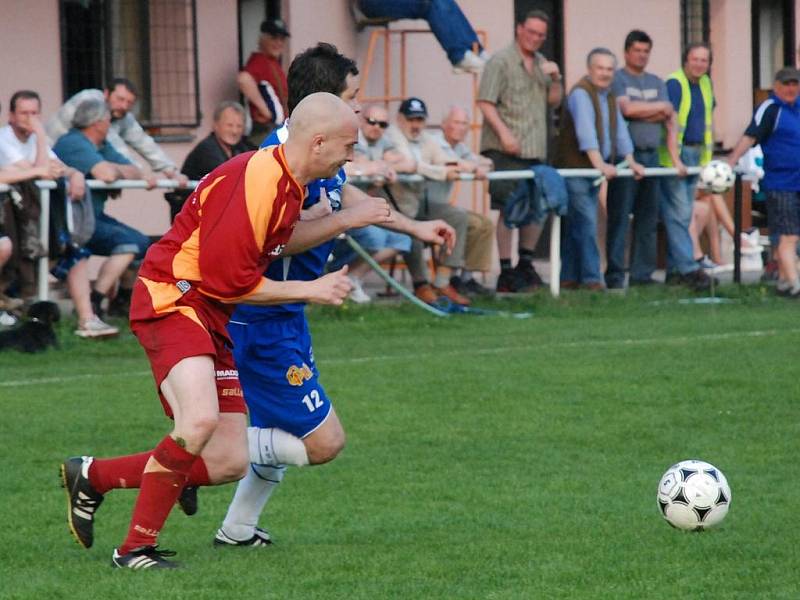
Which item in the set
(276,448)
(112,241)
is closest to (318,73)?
(276,448)

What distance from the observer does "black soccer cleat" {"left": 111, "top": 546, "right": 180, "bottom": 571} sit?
20.7 feet

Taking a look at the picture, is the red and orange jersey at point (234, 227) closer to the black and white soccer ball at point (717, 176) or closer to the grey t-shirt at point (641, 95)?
the grey t-shirt at point (641, 95)

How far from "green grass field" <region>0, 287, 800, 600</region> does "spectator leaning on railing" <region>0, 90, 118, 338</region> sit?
229 mm

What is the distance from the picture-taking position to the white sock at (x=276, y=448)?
6.75m

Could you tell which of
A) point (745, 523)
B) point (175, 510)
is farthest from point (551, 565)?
point (175, 510)

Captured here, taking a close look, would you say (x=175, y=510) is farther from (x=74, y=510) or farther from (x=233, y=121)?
(x=233, y=121)

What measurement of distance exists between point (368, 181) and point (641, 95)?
10.8 feet

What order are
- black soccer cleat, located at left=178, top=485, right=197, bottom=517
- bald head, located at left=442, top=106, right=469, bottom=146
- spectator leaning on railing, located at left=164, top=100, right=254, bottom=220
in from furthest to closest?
bald head, located at left=442, top=106, right=469, bottom=146
spectator leaning on railing, located at left=164, top=100, right=254, bottom=220
black soccer cleat, located at left=178, top=485, right=197, bottom=517

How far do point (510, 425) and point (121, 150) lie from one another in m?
5.68

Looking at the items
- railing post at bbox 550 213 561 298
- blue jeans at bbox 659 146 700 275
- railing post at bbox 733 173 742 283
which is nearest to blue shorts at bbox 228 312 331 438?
railing post at bbox 550 213 561 298

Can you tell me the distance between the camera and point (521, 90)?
16172mm

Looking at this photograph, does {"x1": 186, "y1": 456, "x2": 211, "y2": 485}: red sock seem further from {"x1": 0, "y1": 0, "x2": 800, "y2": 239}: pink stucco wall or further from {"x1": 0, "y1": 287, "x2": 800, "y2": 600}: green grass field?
{"x1": 0, "y1": 0, "x2": 800, "y2": 239}: pink stucco wall

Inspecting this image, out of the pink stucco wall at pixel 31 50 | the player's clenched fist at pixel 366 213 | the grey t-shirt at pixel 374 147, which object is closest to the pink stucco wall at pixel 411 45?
the pink stucco wall at pixel 31 50

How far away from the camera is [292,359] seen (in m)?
6.69
